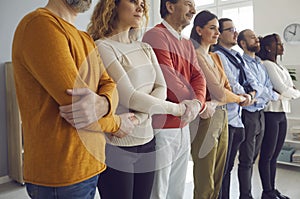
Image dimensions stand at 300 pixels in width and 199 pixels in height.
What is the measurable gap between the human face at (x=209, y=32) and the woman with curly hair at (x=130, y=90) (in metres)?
0.63

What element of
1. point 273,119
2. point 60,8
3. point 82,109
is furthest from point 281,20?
point 82,109

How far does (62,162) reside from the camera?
84 centimetres

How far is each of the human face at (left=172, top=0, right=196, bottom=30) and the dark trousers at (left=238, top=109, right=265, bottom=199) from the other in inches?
37.0

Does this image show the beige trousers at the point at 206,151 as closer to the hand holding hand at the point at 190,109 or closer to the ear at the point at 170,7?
the hand holding hand at the point at 190,109

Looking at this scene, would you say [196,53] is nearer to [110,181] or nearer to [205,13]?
[205,13]

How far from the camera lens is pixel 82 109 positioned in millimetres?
849

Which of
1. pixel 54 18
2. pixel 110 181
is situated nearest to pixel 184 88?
pixel 110 181

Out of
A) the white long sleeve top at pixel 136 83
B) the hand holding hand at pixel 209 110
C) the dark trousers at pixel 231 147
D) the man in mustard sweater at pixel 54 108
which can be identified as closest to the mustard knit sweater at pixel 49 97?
the man in mustard sweater at pixel 54 108

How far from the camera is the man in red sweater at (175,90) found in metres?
1.47

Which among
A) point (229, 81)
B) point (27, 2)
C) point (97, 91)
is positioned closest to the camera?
point (97, 91)

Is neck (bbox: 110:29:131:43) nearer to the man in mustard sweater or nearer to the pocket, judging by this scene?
the man in mustard sweater

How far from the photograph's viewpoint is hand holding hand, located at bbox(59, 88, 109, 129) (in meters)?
0.83

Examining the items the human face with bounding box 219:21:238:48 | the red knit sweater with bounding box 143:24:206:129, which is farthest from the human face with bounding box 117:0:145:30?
the human face with bounding box 219:21:238:48

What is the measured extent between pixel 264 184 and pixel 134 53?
6.27ft
